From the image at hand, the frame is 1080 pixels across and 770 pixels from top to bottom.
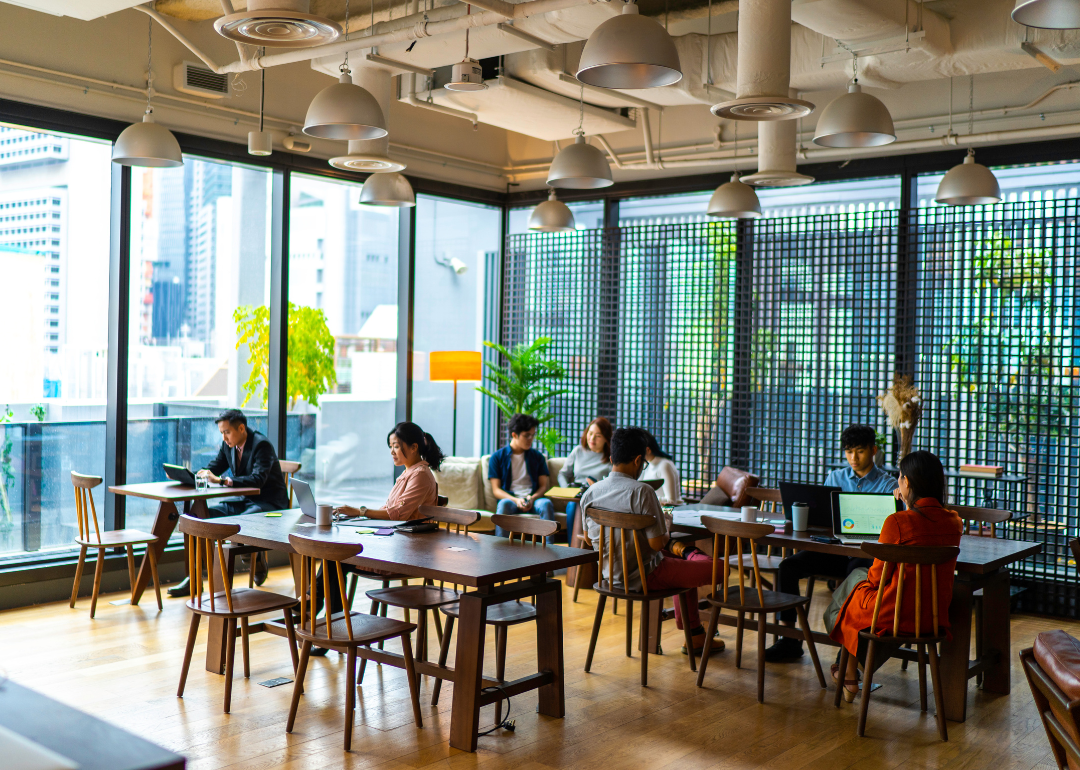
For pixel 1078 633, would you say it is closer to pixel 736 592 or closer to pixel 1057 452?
pixel 1057 452

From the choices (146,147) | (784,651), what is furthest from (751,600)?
(146,147)

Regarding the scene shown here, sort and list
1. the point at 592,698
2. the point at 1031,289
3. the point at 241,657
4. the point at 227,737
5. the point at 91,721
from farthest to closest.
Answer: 1. the point at 1031,289
2. the point at 241,657
3. the point at 592,698
4. the point at 227,737
5. the point at 91,721

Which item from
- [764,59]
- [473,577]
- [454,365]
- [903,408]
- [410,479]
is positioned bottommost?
[473,577]

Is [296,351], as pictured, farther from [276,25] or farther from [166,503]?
[276,25]

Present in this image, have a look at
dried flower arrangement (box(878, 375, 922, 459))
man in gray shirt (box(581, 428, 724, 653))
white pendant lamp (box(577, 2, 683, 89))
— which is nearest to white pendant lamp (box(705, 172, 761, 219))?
dried flower arrangement (box(878, 375, 922, 459))

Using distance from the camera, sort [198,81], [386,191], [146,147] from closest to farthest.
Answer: [146,147], [386,191], [198,81]

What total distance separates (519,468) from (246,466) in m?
2.12

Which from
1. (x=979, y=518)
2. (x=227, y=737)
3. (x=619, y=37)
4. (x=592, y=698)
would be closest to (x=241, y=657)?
(x=227, y=737)

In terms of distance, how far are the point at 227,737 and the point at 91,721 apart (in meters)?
2.89

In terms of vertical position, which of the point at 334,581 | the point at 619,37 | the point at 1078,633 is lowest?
the point at 1078,633

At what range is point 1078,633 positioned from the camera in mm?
6512

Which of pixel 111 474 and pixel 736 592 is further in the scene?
pixel 111 474

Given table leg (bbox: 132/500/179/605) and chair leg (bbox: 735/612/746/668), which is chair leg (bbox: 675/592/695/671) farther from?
table leg (bbox: 132/500/179/605)

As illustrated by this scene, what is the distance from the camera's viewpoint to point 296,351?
8188 mm
